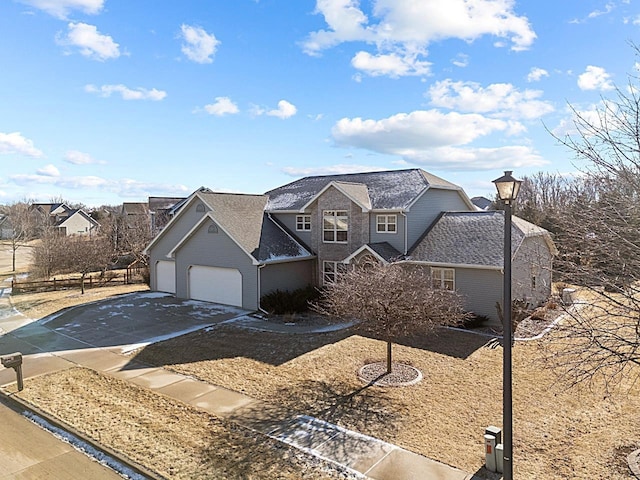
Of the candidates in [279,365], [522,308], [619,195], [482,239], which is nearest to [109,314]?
[279,365]

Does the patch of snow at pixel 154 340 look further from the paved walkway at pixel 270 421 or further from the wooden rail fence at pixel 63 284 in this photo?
the wooden rail fence at pixel 63 284

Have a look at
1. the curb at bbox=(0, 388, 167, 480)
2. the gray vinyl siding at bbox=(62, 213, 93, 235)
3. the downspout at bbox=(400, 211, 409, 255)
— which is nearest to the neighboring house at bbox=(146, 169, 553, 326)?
the downspout at bbox=(400, 211, 409, 255)

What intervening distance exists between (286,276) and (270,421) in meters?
13.5

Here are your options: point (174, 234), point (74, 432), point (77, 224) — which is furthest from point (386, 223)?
point (77, 224)

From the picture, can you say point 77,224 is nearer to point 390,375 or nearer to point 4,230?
point 4,230

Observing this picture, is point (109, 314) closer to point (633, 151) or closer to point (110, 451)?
point (110, 451)

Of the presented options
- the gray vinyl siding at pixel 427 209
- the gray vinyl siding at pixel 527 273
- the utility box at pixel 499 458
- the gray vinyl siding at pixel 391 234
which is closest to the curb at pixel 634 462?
the utility box at pixel 499 458

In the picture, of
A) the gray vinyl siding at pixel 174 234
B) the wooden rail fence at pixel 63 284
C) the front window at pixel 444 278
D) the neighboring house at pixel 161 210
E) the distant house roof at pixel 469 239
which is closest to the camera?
the distant house roof at pixel 469 239

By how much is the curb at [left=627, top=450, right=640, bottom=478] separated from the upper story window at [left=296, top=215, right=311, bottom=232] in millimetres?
18879

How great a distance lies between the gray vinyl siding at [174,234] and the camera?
26500 mm

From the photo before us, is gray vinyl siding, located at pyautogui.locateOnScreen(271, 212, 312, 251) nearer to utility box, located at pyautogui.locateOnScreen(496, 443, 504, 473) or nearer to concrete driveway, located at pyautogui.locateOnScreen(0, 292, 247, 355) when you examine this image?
concrete driveway, located at pyautogui.locateOnScreen(0, 292, 247, 355)

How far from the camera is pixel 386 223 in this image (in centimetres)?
2228

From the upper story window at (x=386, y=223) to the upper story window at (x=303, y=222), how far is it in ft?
15.1

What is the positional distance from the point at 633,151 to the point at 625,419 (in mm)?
6871
